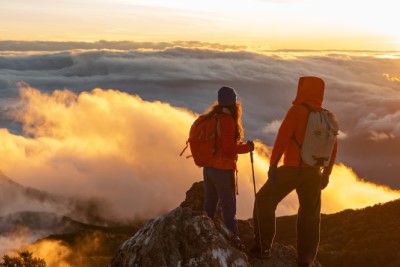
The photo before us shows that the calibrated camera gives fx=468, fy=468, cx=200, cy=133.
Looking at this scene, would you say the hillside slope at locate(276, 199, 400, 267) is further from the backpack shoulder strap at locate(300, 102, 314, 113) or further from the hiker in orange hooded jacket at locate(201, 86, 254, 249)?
the backpack shoulder strap at locate(300, 102, 314, 113)

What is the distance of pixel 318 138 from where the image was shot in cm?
738

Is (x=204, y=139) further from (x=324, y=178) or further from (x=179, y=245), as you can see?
(x=324, y=178)

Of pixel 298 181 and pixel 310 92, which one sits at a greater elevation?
pixel 310 92

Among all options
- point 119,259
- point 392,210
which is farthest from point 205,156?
point 392,210

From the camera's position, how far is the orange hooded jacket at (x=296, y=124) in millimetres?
7312

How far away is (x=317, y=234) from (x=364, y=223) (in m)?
25.8

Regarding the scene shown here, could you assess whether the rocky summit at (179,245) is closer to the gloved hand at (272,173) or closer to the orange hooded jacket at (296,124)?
A: the gloved hand at (272,173)

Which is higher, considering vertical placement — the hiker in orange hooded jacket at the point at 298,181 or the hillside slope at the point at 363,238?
the hiker in orange hooded jacket at the point at 298,181

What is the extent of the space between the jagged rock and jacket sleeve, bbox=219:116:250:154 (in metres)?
1.23

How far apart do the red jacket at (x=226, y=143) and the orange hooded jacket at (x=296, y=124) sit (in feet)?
2.20

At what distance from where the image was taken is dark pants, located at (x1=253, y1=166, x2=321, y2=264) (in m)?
7.60

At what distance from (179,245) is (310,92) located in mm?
3177

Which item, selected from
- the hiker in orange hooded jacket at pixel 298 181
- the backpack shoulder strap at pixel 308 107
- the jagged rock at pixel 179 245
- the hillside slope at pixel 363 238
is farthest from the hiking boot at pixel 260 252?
the hillside slope at pixel 363 238

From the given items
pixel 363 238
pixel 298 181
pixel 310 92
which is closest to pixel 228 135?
pixel 298 181
